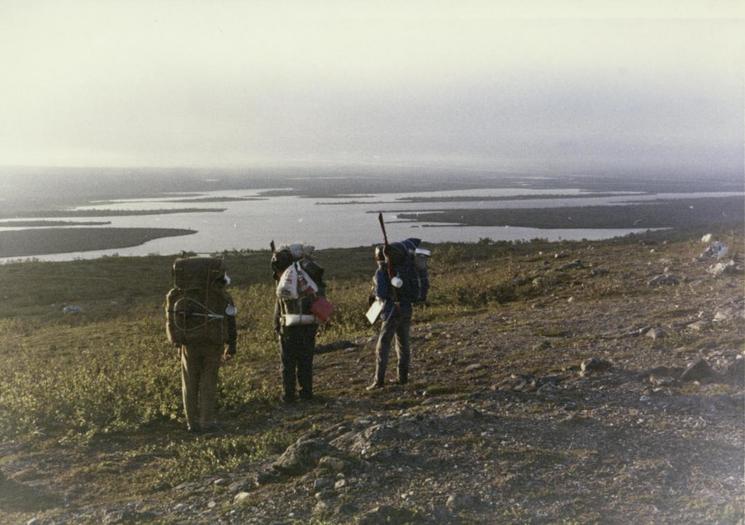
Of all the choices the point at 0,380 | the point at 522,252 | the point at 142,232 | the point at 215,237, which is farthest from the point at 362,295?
the point at 142,232

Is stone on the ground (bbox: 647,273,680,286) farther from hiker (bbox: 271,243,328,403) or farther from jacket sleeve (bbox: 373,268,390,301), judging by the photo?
hiker (bbox: 271,243,328,403)

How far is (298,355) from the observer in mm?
9125

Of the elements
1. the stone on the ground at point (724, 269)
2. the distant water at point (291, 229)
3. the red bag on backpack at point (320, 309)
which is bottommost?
the distant water at point (291, 229)

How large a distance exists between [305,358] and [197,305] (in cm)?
179

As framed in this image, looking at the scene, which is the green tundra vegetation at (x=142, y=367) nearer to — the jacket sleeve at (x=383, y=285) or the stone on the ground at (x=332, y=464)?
the stone on the ground at (x=332, y=464)

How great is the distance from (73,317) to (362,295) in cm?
1015

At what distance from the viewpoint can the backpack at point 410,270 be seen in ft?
31.0

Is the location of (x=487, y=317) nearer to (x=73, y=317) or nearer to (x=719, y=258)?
(x=719, y=258)

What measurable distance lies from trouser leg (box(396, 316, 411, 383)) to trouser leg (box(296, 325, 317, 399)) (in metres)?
1.29

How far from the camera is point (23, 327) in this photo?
69.1 ft

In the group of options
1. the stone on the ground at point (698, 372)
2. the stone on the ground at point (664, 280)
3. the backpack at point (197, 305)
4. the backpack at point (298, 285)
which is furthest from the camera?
the stone on the ground at point (664, 280)

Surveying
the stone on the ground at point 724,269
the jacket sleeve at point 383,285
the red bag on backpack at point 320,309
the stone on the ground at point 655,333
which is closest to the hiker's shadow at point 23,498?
the red bag on backpack at point 320,309

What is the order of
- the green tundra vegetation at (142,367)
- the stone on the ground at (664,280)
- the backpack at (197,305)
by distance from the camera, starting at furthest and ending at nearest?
the stone on the ground at (664,280) < the backpack at (197,305) < the green tundra vegetation at (142,367)

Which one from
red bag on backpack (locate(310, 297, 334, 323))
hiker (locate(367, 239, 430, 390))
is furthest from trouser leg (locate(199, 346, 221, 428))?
hiker (locate(367, 239, 430, 390))
